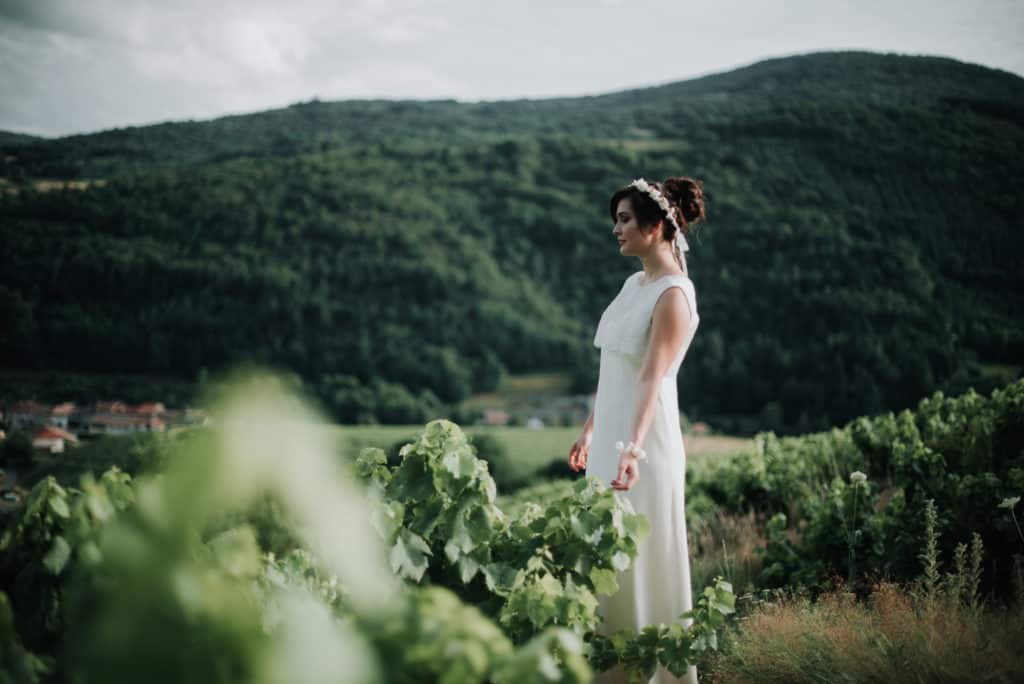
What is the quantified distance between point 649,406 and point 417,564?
3.70ft

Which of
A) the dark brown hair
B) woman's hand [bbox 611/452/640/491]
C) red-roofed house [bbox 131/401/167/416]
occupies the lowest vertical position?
red-roofed house [bbox 131/401/167/416]

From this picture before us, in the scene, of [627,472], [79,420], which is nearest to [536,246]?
[79,420]

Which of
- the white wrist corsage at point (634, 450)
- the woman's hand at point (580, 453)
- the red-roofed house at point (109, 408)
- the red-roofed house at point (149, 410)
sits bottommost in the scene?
the red-roofed house at point (149, 410)

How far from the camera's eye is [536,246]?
61875mm

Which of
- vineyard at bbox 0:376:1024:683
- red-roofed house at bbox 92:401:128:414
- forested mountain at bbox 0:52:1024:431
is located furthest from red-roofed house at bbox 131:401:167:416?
vineyard at bbox 0:376:1024:683

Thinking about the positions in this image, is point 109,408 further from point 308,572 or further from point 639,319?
point 639,319

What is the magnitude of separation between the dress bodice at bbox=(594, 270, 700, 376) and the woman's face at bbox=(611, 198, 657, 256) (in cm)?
16

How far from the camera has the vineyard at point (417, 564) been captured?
21.8 inches

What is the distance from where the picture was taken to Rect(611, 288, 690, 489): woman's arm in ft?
8.90

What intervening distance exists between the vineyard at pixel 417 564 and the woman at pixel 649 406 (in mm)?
214

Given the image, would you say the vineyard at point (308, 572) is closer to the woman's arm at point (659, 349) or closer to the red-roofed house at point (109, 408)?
the woman's arm at point (659, 349)

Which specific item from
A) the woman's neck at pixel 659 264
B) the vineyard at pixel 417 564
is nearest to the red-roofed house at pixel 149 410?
the vineyard at pixel 417 564

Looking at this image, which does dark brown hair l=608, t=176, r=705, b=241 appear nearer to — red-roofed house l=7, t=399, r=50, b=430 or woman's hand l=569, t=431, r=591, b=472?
woman's hand l=569, t=431, r=591, b=472

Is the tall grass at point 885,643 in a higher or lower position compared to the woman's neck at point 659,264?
lower
